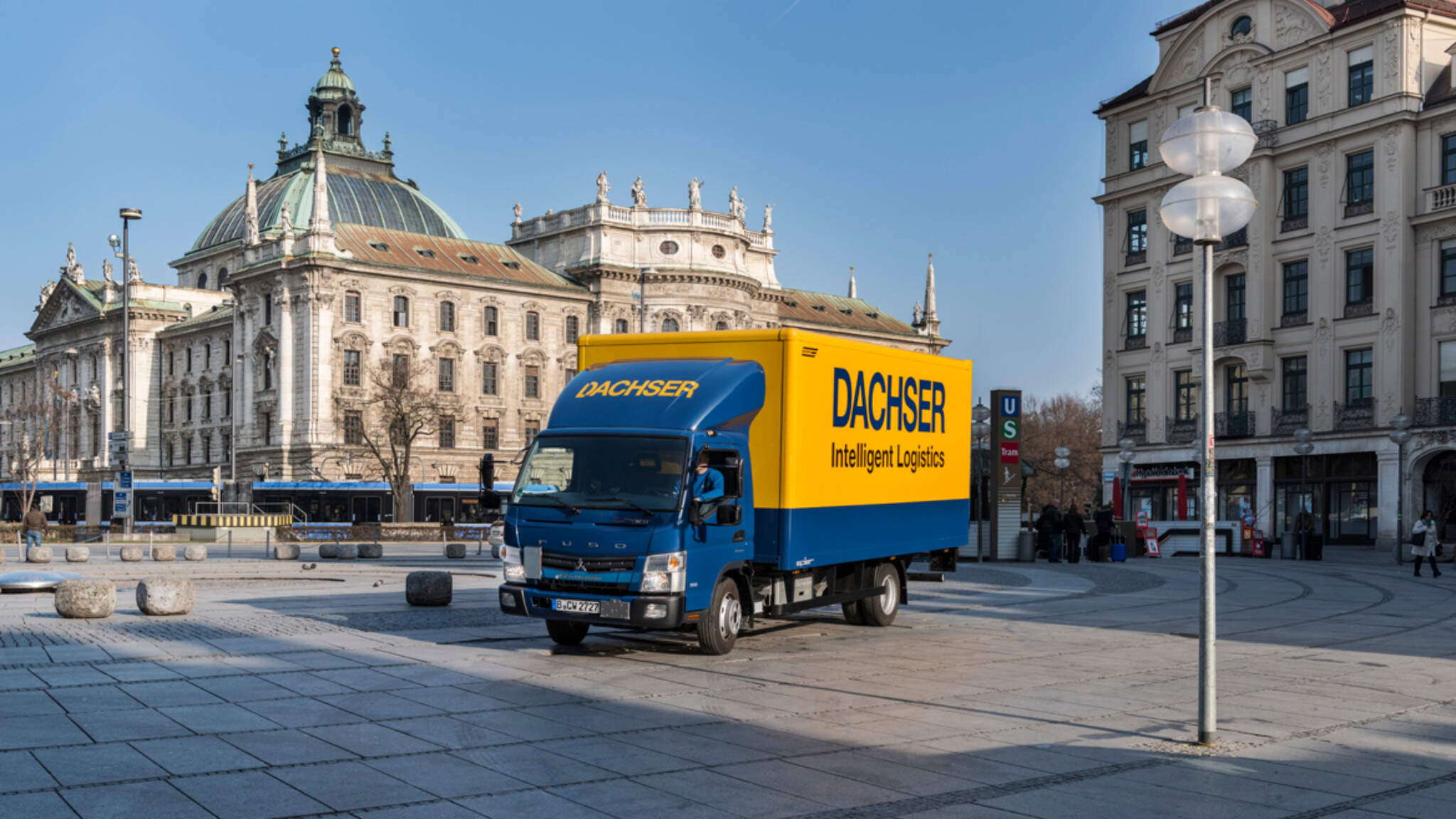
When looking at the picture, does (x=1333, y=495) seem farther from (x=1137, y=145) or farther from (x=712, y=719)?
(x=712, y=719)

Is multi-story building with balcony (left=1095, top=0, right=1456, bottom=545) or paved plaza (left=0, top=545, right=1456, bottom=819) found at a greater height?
multi-story building with balcony (left=1095, top=0, right=1456, bottom=545)

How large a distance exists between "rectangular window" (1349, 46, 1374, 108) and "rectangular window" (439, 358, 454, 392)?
57.9 m

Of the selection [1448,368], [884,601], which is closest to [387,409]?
[1448,368]

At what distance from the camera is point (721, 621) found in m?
14.1

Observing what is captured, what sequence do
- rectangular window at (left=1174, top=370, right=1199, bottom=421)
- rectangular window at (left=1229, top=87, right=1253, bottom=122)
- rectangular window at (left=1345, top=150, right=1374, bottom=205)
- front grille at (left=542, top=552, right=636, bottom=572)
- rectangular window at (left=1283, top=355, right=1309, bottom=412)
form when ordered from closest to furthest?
front grille at (left=542, top=552, right=636, bottom=572), rectangular window at (left=1345, top=150, right=1374, bottom=205), rectangular window at (left=1283, top=355, right=1309, bottom=412), rectangular window at (left=1229, top=87, right=1253, bottom=122), rectangular window at (left=1174, top=370, right=1199, bottom=421)

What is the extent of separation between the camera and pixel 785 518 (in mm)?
14492

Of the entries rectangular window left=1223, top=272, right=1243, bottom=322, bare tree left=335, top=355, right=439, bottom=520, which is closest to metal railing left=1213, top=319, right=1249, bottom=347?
rectangular window left=1223, top=272, right=1243, bottom=322

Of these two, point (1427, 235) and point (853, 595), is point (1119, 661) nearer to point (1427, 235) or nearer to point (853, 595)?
point (853, 595)

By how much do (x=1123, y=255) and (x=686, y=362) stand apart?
4531 centimetres

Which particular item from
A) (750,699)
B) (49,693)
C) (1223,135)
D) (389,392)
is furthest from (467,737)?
(389,392)

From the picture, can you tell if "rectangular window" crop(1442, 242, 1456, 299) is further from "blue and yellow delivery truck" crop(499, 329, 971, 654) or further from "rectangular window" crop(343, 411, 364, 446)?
"rectangular window" crop(343, 411, 364, 446)

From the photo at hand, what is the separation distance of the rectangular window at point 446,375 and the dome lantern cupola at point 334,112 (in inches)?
1411

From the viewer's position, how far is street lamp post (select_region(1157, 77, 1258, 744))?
920 centimetres

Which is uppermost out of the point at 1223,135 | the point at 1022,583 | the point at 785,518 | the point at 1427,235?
the point at 1427,235
